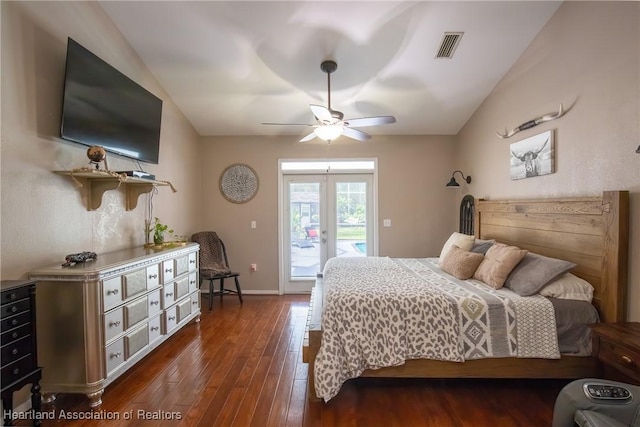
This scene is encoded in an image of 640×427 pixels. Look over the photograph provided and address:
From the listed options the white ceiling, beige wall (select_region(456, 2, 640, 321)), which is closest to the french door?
the white ceiling

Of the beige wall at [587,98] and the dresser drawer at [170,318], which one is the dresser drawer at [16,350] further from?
the beige wall at [587,98]

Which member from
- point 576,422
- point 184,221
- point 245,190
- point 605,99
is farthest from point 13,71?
point 605,99

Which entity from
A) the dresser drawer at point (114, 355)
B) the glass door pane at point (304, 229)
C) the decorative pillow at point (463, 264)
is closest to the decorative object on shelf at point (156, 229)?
the dresser drawer at point (114, 355)

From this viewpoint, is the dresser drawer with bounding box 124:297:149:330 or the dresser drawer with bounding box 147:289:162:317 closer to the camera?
the dresser drawer with bounding box 124:297:149:330

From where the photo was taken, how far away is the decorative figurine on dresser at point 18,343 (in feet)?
5.27

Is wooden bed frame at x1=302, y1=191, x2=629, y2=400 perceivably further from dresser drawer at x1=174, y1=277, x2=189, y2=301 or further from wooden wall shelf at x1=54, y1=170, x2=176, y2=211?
wooden wall shelf at x1=54, y1=170, x2=176, y2=211

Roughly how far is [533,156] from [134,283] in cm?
383

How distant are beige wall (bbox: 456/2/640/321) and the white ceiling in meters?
0.28

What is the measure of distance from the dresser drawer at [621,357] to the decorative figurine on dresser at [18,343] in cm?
340

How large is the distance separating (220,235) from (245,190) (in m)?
0.84

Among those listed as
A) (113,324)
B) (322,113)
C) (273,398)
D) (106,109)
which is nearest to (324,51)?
(322,113)

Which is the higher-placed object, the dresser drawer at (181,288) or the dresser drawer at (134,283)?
the dresser drawer at (134,283)

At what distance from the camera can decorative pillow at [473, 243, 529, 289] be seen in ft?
8.00

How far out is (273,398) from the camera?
6.98ft
